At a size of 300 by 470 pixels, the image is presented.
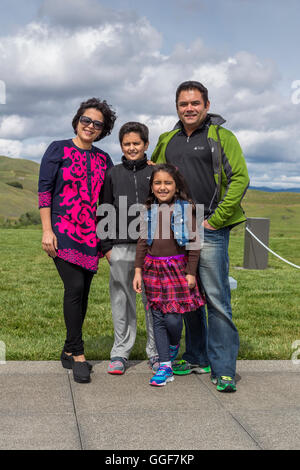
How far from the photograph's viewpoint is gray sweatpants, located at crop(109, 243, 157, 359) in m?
3.97

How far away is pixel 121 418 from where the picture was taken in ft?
10.1

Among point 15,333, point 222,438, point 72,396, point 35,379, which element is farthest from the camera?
point 15,333

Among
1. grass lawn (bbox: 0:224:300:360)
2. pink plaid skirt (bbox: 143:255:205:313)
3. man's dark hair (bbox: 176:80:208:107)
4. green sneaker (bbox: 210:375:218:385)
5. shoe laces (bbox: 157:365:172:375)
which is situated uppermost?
man's dark hair (bbox: 176:80:208:107)

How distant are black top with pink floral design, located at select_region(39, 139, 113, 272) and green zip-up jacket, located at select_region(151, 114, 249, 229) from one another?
0.93m

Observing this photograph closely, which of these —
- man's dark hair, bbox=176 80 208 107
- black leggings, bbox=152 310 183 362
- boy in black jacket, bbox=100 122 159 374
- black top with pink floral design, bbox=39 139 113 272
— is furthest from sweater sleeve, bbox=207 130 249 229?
black top with pink floral design, bbox=39 139 113 272

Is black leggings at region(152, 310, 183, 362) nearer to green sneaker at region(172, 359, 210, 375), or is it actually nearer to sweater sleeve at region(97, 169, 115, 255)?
green sneaker at region(172, 359, 210, 375)

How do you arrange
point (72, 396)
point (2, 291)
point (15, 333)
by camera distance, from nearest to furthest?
point (72, 396) < point (15, 333) < point (2, 291)

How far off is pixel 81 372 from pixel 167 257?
1.04 meters

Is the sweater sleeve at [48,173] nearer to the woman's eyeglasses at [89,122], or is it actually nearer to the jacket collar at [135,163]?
the woman's eyeglasses at [89,122]

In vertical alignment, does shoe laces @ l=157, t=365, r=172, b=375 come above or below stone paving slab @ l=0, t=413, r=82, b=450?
above

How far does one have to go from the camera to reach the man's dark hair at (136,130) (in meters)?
3.83
